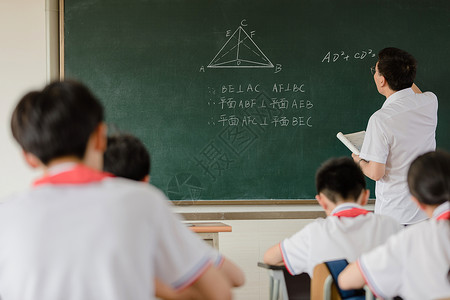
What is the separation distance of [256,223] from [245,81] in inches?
39.1

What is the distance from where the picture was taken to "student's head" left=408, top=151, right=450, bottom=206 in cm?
159

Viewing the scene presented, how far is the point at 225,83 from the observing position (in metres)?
3.79

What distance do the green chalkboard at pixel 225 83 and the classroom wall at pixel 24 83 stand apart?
0.24 meters

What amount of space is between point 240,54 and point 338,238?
2018 mm

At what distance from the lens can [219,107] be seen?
12.5 ft

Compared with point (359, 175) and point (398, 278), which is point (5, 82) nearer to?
point (359, 175)

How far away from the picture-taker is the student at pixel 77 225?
3.23ft

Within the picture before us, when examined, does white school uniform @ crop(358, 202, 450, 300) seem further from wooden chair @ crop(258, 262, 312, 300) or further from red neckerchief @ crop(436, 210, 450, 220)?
wooden chair @ crop(258, 262, 312, 300)

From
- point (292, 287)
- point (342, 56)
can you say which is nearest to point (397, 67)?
point (342, 56)

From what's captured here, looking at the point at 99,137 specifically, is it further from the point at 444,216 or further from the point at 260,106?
the point at 260,106

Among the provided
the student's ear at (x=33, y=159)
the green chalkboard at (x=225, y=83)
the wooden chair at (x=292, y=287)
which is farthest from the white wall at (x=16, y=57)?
the student's ear at (x=33, y=159)

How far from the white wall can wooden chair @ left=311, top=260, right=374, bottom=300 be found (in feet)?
8.90

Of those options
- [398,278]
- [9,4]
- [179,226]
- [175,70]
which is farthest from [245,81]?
[179,226]

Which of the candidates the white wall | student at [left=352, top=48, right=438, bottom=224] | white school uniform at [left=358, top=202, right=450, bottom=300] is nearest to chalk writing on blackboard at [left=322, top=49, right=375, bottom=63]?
student at [left=352, top=48, right=438, bottom=224]
